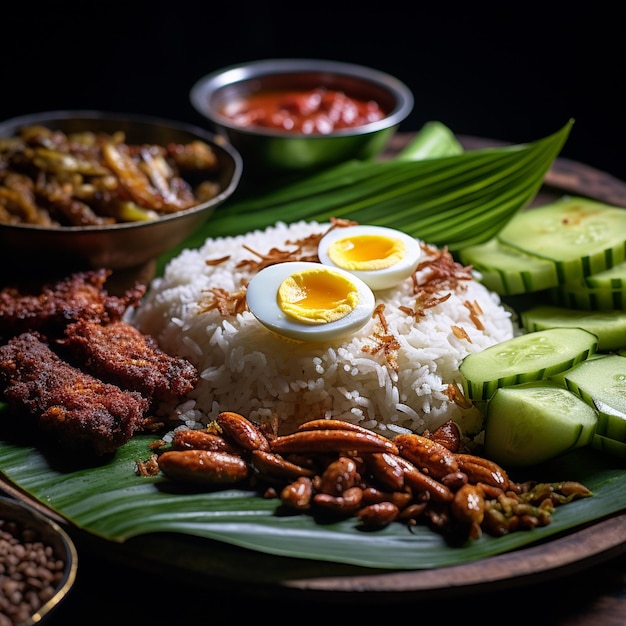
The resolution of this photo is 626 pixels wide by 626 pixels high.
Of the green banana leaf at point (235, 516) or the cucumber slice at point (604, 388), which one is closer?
the green banana leaf at point (235, 516)

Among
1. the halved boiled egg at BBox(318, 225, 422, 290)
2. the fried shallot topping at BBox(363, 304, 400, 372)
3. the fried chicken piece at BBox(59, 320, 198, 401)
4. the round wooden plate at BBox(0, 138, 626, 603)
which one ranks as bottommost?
the round wooden plate at BBox(0, 138, 626, 603)

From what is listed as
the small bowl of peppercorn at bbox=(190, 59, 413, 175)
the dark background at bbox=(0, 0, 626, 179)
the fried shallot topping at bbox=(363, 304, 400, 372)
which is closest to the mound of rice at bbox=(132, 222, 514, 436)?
the fried shallot topping at bbox=(363, 304, 400, 372)

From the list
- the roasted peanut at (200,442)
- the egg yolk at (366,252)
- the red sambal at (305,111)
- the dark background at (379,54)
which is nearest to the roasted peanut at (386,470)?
the roasted peanut at (200,442)

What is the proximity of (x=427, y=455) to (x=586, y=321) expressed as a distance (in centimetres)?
118

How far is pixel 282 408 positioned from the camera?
3.05m

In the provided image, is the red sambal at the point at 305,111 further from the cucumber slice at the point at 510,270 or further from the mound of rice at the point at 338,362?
the mound of rice at the point at 338,362

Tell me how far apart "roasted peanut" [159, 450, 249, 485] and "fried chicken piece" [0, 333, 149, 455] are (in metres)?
0.22

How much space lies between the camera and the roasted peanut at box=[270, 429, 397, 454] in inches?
105

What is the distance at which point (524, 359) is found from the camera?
300cm

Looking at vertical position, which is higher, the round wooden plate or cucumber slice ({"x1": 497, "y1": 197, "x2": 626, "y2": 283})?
cucumber slice ({"x1": 497, "y1": 197, "x2": 626, "y2": 283})

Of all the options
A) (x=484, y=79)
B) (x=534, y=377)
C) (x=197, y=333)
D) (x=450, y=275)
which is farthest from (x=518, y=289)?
(x=484, y=79)

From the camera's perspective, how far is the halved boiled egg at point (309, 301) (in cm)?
297

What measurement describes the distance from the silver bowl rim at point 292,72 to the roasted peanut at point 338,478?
2.37 metres

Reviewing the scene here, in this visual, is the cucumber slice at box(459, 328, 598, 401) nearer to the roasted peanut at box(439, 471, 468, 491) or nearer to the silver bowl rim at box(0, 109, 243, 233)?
the roasted peanut at box(439, 471, 468, 491)
